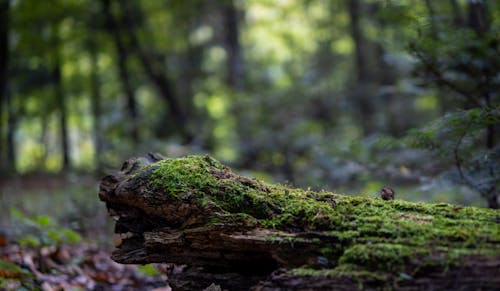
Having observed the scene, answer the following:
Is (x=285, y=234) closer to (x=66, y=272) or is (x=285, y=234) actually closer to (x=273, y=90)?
(x=66, y=272)

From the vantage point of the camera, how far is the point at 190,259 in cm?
303

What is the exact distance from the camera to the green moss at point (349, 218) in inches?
96.3

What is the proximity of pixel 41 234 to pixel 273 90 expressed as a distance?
770 cm

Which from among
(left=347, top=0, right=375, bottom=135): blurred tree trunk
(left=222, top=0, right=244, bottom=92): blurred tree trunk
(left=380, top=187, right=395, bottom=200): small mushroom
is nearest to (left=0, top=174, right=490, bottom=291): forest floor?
(left=380, top=187, right=395, bottom=200): small mushroom

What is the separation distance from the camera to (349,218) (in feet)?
9.16

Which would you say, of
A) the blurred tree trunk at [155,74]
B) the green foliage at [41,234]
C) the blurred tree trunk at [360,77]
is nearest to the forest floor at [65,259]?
the green foliage at [41,234]

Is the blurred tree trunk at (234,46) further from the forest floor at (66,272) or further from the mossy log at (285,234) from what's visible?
the mossy log at (285,234)

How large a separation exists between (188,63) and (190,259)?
1866cm

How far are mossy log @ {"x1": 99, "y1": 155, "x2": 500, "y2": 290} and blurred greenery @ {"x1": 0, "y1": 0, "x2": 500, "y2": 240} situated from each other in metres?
1.42

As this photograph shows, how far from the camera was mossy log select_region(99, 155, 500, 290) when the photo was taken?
239cm

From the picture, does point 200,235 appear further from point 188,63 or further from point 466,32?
point 188,63

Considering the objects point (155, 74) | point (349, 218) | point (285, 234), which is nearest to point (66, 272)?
point (285, 234)

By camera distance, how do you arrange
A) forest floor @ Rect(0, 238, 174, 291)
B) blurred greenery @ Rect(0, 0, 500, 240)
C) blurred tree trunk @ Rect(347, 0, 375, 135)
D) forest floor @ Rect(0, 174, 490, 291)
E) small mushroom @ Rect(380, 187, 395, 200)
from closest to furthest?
small mushroom @ Rect(380, 187, 395, 200) → forest floor @ Rect(0, 238, 174, 291) → forest floor @ Rect(0, 174, 490, 291) → blurred greenery @ Rect(0, 0, 500, 240) → blurred tree trunk @ Rect(347, 0, 375, 135)

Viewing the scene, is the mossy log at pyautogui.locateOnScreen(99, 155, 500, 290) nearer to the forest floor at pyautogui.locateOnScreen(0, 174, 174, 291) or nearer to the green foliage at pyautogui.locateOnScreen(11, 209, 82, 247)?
the forest floor at pyautogui.locateOnScreen(0, 174, 174, 291)
